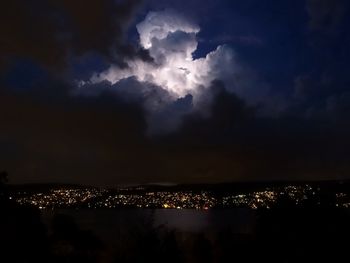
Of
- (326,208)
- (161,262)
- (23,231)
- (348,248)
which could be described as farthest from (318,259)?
(23,231)

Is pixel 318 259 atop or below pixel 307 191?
below

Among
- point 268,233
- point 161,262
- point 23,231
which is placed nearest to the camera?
point 161,262

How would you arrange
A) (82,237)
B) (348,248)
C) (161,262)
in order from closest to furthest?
(161,262)
(348,248)
(82,237)

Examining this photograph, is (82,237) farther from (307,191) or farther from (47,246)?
(307,191)

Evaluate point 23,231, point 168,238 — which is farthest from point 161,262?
point 23,231

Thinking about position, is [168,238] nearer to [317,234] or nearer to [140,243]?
[140,243]

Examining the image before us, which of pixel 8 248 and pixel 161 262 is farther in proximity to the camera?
pixel 8 248
